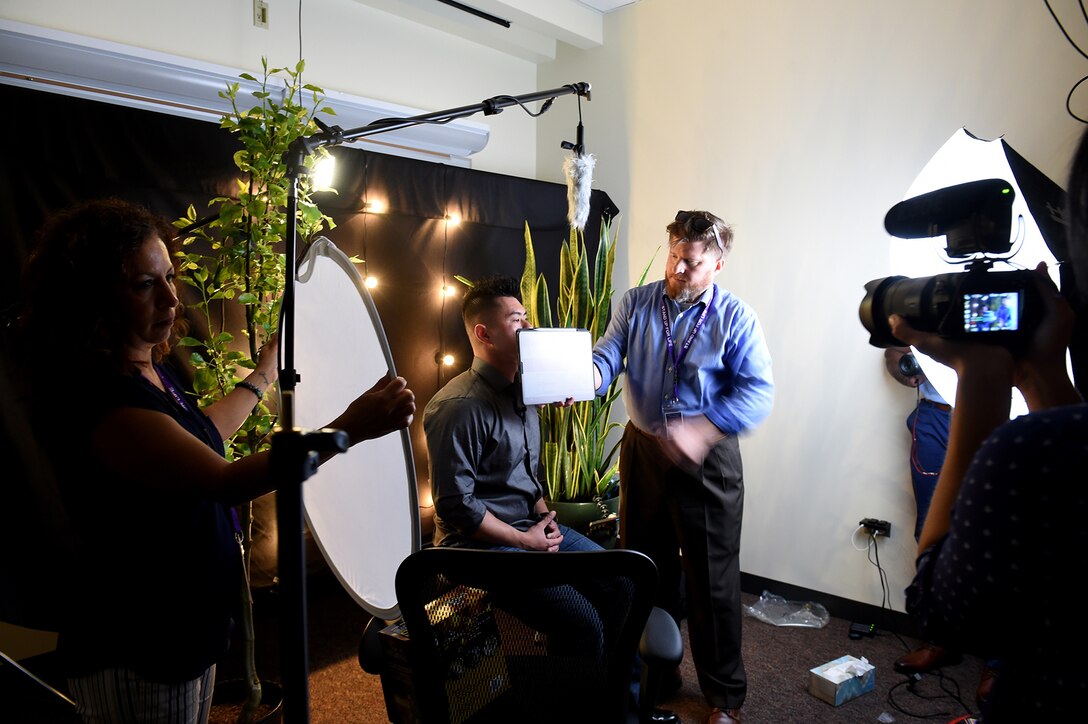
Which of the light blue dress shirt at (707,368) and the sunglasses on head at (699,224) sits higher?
the sunglasses on head at (699,224)

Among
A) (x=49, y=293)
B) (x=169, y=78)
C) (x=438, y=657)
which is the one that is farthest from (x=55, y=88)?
(x=438, y=657)

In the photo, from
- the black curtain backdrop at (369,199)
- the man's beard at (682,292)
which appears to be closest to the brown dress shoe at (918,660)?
the man's beard at (682,292)

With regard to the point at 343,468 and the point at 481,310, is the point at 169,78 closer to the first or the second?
the point at 481,310

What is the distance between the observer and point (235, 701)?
7.98 ft

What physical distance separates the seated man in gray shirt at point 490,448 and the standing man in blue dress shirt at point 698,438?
0.38 meters

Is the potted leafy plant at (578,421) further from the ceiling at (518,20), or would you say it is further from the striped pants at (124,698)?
the striped pants at (124,698)

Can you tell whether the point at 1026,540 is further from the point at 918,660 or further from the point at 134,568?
the point at 918,660

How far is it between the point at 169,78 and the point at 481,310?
182 cm

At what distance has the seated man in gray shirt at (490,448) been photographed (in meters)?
1.96

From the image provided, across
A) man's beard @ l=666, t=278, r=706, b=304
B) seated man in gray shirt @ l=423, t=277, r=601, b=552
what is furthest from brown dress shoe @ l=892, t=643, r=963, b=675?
man's beard @ l=666, t=278, r=706, b=304

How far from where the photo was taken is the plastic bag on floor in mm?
3158

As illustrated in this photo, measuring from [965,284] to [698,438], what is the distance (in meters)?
1.58

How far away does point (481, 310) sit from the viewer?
2195mm

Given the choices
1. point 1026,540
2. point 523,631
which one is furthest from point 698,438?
point 1026,540
